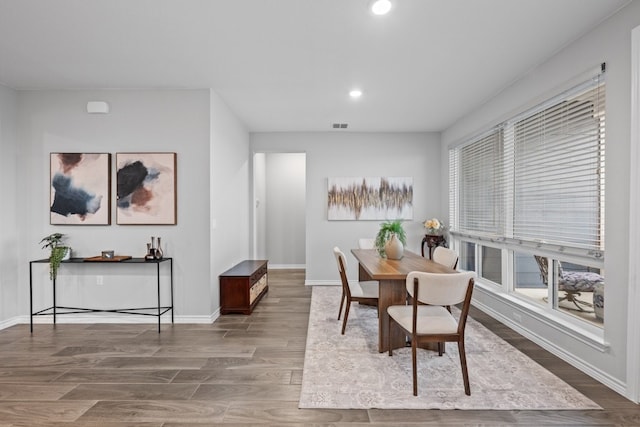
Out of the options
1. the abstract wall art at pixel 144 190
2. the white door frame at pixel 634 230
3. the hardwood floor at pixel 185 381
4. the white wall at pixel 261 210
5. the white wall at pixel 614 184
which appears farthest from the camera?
the white wall at pixel 261 210

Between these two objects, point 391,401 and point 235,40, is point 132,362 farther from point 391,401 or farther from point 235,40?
point 235,40

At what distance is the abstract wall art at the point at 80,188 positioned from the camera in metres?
4.01

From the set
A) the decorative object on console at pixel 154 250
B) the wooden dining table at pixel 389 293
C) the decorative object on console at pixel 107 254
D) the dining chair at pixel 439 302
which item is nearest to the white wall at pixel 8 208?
the decorative object on console at pixel 107 254

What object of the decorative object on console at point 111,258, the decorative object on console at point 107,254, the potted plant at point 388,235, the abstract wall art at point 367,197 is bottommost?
the decorative object on console at point 111,258

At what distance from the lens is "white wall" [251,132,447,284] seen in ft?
20.1

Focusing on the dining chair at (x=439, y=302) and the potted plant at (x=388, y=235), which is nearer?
the dining chair at (x=439, y=302)

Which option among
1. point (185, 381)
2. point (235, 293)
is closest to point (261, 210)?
point (235, 293)

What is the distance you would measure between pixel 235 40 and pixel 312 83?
1.13 metres

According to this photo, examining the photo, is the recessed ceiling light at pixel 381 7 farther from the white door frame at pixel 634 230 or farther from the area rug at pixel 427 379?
the area rug at pixel 427 379

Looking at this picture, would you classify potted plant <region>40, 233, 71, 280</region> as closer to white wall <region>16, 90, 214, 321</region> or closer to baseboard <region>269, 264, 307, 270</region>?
white wall <region>16, 90, 214, 321</region>

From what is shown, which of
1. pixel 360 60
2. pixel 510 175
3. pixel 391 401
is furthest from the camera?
pixel 510 175

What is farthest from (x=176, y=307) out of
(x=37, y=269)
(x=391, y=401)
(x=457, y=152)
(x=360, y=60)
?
(x=457, y=152)

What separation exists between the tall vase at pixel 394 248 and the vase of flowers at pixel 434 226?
2.00 meters

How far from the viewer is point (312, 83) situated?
384cm
